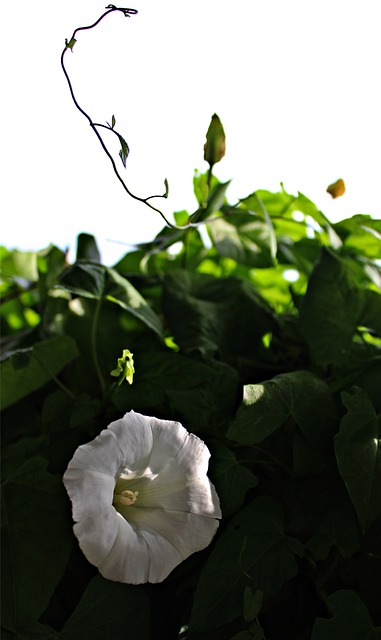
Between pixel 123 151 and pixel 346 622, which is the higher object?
pixel 123 151

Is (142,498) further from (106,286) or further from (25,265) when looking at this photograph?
(25,265)

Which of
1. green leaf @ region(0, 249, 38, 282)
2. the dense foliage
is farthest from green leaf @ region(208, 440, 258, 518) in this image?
green leaf @ region(0, 249, 38, 282)

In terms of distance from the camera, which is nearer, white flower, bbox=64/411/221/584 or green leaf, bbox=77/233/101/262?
white flower, bbox=64/411/221/584

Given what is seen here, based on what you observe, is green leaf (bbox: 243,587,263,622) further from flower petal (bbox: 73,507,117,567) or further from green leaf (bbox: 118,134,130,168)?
green leaf (bbox: 118,134,130,168)

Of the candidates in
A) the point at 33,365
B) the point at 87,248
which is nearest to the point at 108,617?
the point at 33,365

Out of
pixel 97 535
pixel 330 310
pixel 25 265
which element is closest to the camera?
pixel 97 535

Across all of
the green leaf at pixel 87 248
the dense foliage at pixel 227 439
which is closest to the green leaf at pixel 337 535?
the dense foliage at pixel 227 439

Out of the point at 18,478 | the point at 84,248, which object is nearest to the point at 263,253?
the point at 84,248
